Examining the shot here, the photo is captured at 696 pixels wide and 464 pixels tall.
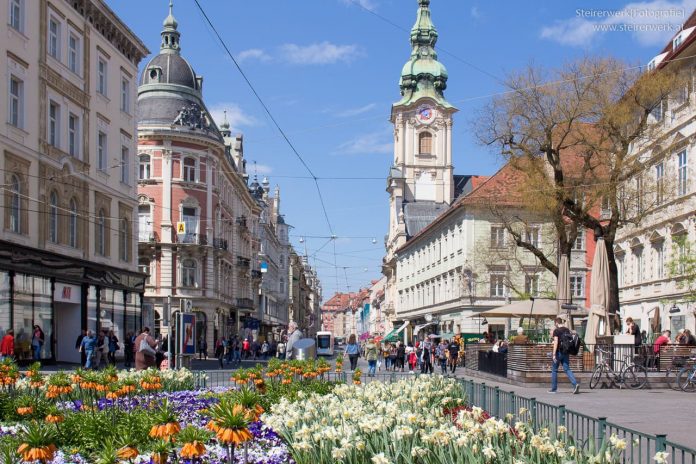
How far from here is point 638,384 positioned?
73.5 feet

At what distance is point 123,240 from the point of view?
40906 mm

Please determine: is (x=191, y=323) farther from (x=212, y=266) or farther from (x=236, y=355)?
(x=212, y=266)

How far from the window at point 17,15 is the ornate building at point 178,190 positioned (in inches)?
1115

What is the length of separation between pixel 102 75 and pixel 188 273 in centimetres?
2479

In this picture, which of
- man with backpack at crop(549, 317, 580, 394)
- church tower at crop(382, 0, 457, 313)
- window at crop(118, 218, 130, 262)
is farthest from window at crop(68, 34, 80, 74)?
church tower at crop(382, 0, 457, 313)

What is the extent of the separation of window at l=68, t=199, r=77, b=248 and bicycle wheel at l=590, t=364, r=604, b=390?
20409 mm

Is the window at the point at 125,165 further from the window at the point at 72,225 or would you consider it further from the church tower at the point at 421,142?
the church tower at the point at 421,142

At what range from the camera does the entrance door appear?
3491 centimetres

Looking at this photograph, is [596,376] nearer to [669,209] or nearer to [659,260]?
[669,209]

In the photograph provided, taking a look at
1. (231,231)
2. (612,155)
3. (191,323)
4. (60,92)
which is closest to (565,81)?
(612,155)

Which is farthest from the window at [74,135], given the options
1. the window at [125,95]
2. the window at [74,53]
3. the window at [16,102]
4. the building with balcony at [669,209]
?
the building with balcony at [669,209]

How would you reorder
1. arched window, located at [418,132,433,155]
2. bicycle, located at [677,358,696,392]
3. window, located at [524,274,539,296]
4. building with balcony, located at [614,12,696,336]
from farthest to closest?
arched window, located at [418,132,433,155] < window, located at [524,274,539,296] < building with balcony, located at [614,12,696,336] < bicycle, located at [677,358,696,392]

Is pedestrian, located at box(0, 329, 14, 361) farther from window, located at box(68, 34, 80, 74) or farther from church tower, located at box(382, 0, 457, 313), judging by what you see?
church tower, located at box(382, 0, 457, 313)

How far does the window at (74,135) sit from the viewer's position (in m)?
34.8
